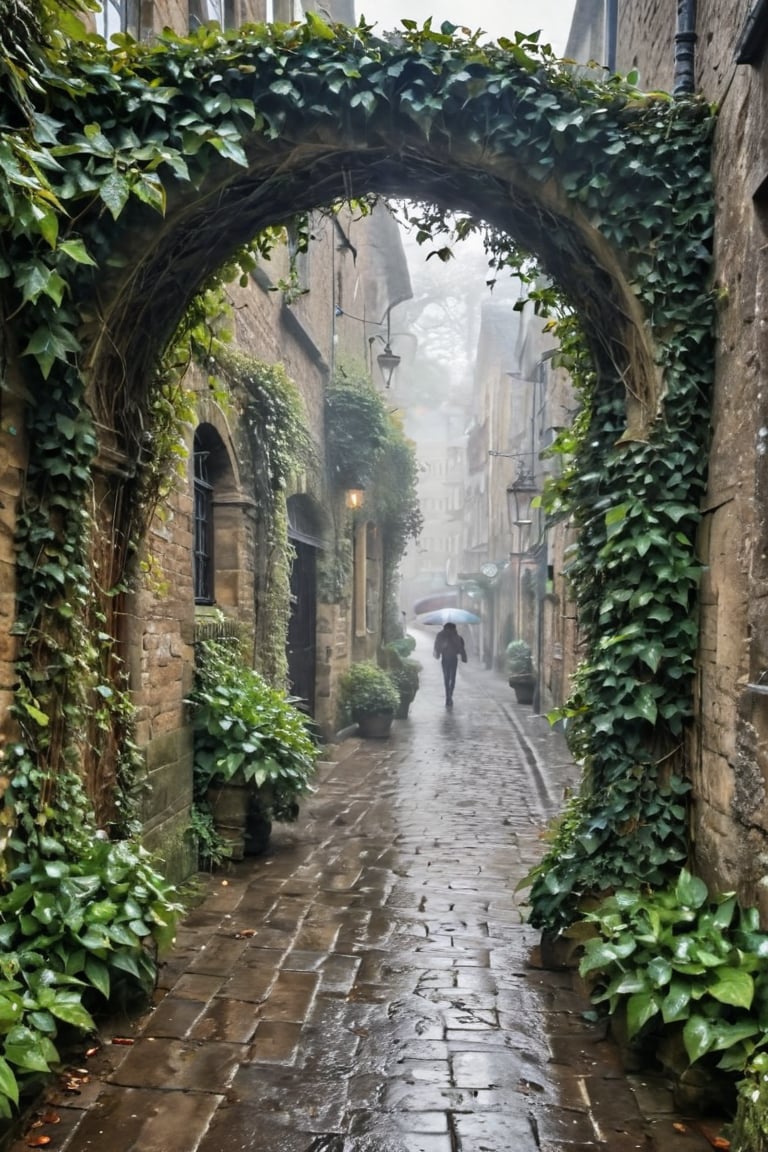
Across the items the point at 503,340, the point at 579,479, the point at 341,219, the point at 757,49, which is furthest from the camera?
the point at 503,340

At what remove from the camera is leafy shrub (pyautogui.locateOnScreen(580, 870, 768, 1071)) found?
2787 millimetres

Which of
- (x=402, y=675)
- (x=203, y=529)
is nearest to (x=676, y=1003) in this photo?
(x=203, y=529)

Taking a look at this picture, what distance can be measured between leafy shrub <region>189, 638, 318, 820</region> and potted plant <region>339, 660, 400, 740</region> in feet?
18.6

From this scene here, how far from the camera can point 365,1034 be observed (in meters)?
3.48

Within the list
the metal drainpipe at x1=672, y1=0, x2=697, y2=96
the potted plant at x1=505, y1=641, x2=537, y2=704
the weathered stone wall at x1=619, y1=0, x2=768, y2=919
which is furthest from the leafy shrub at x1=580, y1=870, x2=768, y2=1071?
the potted plant at x1=505, y1=641, x2=537, y2=704

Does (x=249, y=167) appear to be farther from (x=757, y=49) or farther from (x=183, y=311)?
(x=757, y=49)

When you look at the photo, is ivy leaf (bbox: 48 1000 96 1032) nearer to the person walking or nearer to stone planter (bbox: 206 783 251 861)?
stone planter (bbox: 206 783 251 861)

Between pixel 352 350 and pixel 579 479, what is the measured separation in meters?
10.4

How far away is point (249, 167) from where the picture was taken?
12.4 feet

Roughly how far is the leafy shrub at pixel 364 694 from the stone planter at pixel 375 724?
0.05 m

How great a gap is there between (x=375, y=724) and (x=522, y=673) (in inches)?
235

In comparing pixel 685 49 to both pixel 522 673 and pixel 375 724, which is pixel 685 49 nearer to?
pixel 375 724

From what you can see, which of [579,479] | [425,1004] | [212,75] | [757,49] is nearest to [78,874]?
[425,1004]

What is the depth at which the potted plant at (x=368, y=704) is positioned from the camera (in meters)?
12.0
